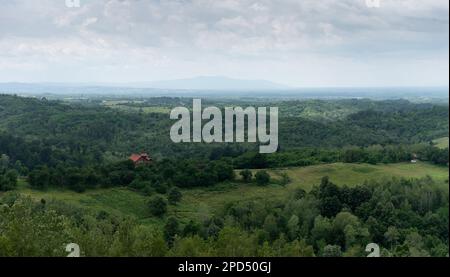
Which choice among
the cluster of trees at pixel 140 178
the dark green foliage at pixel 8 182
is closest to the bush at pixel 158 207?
the cluster of trees at pixel 140 178

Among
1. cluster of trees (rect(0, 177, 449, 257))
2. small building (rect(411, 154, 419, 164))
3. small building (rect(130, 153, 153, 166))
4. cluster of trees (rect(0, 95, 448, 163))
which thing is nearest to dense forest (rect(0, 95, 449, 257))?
cluster of trees (rect(0, 177, 449, 257))

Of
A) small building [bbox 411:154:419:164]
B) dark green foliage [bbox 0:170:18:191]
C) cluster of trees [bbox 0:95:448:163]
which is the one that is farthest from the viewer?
cluster of trees [bbox 0:95:448:163]

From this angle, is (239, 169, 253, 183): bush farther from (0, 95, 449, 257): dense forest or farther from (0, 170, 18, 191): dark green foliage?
(0, 170, 18, 191): dark green foliage

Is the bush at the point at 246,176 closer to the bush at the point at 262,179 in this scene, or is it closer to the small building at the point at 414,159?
the bush at the point at 262,179

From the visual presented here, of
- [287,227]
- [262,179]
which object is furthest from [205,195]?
[287,227]
